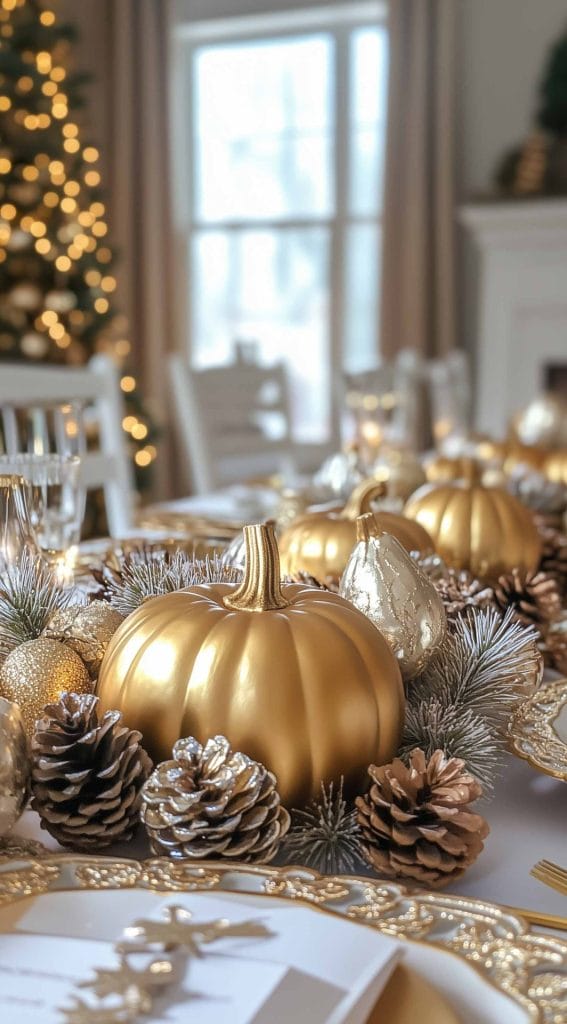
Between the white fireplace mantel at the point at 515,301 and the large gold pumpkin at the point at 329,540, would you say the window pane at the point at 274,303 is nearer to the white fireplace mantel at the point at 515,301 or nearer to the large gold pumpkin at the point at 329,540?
the white fireplace mantel at the point at 515,301

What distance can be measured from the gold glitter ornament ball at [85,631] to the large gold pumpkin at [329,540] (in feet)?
0.65

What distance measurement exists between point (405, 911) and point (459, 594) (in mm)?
279

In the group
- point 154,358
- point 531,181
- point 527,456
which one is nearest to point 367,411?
point 527,456

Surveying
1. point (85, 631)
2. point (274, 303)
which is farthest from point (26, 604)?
point (274, 303)

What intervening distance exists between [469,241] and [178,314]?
1.31 meters

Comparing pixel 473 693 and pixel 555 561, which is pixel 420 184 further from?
pixel 473 693

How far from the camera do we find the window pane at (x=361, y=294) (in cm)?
453

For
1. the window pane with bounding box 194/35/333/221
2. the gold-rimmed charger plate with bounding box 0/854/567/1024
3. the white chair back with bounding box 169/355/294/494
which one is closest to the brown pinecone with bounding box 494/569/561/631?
the gold-rimmed charger plate with bounding box 0/854/567/1024

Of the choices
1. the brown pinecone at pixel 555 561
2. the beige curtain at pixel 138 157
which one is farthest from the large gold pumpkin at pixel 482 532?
the beige curtain at pixel 138 157

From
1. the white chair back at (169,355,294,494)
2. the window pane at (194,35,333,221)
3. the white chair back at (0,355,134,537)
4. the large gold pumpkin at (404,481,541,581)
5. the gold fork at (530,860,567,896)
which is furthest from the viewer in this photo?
the window pane at (194,35,333,221)

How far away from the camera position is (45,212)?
11.5 feet

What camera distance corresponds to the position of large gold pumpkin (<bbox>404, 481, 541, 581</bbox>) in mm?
799

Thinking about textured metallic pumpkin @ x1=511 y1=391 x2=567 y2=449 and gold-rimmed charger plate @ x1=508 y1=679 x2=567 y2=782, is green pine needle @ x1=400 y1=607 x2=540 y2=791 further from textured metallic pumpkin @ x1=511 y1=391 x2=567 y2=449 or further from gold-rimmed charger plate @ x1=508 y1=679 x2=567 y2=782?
textured metallic pumpkin @ x1=511 y1=391 x2=567 y2=449

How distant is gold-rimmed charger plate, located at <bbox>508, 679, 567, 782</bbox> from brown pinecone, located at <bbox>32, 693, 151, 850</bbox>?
7.0 inches
